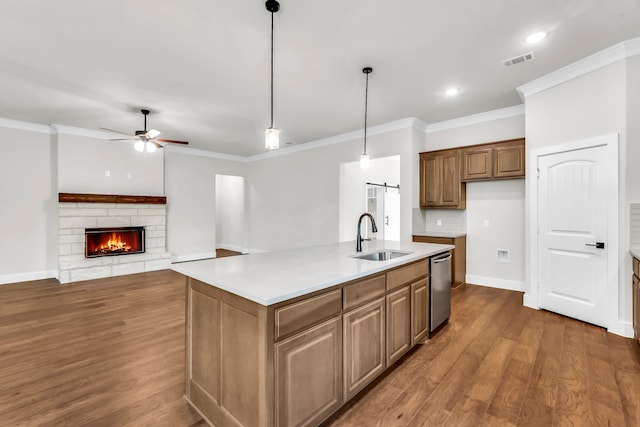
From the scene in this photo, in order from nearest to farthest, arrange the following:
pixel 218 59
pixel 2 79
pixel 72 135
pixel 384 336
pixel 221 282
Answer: pixel 221 282, pixel 384 336, pixel 218 59, pixel 2 79, pixel 72 135

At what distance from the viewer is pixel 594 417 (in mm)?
1859

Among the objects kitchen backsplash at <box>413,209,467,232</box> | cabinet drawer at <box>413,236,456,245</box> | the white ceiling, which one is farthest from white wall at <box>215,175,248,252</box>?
cabinet drawer at <box>413,236,456,245</box>

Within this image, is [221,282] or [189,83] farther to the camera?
[189,83]

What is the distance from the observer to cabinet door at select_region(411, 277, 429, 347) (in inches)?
104

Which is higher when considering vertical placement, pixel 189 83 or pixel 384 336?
pixel 189 83

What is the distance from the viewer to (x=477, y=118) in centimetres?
496

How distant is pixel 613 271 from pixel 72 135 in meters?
8.51

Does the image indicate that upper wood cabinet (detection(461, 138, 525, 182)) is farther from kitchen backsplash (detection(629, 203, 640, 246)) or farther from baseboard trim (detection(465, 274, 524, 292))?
baseboard trim (detection(465, 274, 524, 292))

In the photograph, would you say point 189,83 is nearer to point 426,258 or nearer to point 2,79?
point 2,79

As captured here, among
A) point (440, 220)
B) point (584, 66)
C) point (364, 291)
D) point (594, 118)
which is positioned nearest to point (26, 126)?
point (364, 291)

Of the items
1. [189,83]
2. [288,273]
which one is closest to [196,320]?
[288,273]

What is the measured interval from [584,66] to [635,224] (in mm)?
1783

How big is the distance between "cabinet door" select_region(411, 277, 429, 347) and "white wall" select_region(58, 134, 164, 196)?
6216 mm

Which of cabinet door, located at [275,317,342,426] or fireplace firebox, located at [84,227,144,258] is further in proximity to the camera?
fireplace firebox, located at [84,227,144,258]
